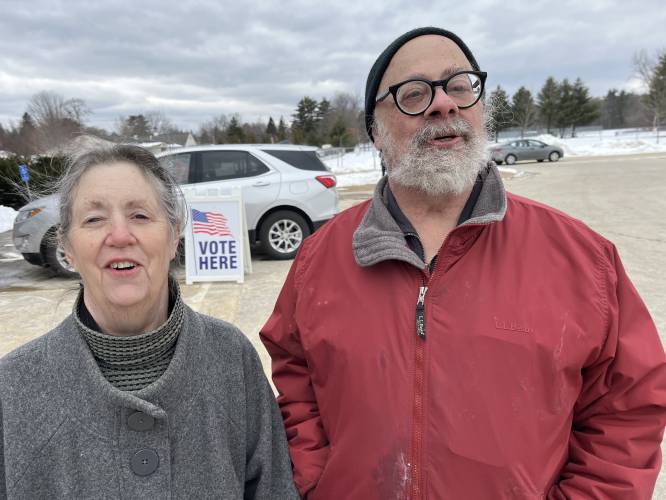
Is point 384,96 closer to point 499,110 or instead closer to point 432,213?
point 432,213

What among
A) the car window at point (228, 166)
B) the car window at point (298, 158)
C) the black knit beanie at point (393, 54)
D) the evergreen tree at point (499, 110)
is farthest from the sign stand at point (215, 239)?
the black knit beanie at point (393, 54)

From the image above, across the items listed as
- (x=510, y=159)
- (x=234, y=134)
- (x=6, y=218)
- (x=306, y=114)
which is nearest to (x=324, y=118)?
(x=306, y=114)

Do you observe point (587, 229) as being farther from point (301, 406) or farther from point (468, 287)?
point (301, 406)

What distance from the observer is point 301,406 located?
1623mm

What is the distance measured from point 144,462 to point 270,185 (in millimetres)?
6086

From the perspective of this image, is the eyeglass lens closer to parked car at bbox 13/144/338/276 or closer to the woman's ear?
the woman's ear

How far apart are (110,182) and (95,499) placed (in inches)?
33.4

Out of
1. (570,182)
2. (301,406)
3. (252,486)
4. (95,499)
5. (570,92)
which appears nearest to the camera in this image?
(95,499)

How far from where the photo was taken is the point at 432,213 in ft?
5.36

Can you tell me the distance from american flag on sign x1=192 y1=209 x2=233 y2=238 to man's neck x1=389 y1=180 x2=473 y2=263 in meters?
4.84

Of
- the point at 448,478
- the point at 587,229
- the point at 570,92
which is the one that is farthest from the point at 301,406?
the point at 570,92

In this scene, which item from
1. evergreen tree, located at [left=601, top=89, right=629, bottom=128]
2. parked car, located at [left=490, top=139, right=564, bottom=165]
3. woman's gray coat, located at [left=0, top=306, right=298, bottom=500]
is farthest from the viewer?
evergreen tree, located at [left=601, top=89, right=629, bottom=128]

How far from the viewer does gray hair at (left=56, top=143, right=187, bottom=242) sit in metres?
1.41

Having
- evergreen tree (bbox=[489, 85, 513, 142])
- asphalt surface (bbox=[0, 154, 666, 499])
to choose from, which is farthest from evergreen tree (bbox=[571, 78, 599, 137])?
evergreen tree (bbox=[489, 85, 513, 142])
